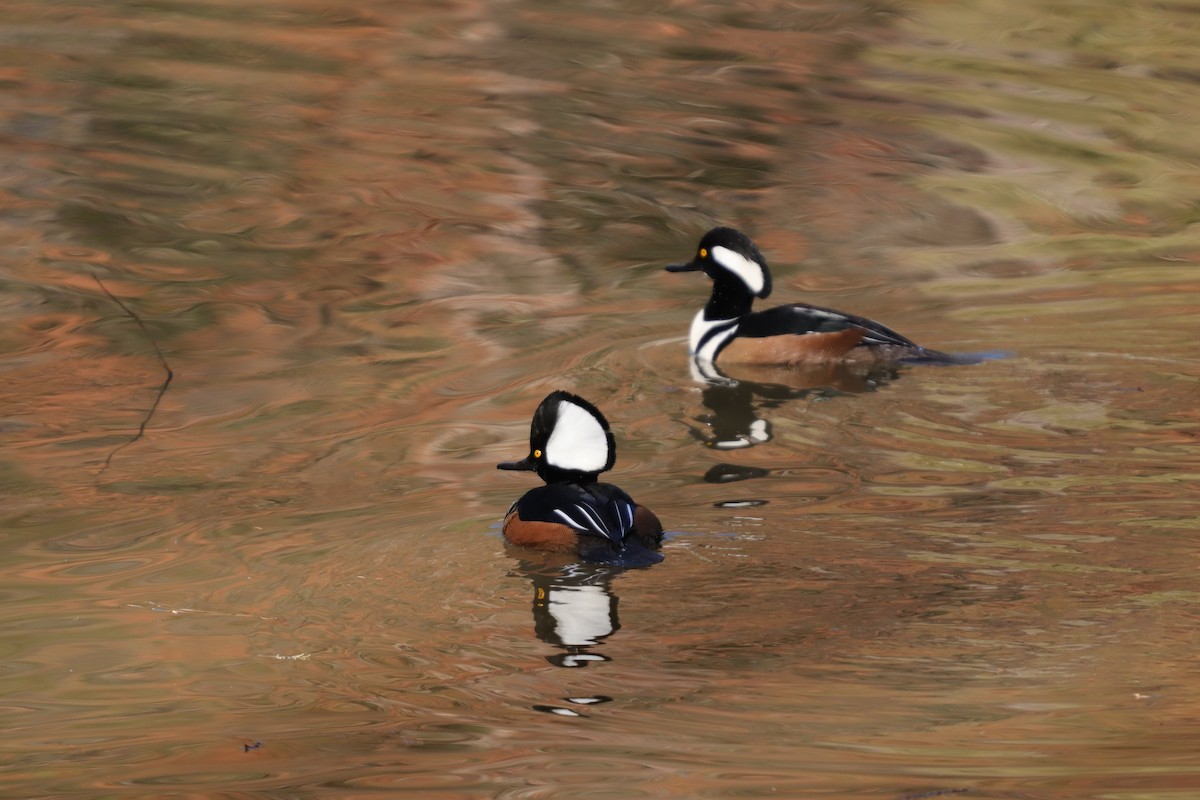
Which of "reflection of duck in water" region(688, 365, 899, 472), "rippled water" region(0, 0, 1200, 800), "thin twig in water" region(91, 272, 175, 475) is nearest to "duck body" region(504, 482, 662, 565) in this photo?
"rippled water" region(0, 0, 1200, 800)

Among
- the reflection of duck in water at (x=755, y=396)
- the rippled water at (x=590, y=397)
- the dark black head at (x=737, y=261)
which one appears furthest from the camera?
the dark black head at (x=737, y=261)

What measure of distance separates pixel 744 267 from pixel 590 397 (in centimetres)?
187

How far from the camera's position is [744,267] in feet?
37.7

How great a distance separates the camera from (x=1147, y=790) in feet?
15.2

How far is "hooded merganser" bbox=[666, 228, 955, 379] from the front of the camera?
10.5 metres

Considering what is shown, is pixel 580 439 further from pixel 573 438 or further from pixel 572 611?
pixel 572 611

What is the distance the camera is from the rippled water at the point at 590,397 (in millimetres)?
5438

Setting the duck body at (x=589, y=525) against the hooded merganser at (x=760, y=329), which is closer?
the duck body at (x=589, y=525)

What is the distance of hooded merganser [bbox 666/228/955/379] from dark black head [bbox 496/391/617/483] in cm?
341

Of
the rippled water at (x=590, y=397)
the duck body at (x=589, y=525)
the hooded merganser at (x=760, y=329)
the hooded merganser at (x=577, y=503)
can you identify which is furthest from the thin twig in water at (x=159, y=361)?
the hooded merganser at (x=760, y=329)

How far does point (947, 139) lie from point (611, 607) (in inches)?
438

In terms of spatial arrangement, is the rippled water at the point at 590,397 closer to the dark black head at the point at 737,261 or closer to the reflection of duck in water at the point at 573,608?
the reflection of duck in water at the point at 573,608

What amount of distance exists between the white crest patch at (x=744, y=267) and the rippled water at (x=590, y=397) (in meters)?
0.66

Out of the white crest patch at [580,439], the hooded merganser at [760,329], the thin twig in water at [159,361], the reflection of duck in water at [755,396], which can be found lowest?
the thin twig in water at [159,361]
